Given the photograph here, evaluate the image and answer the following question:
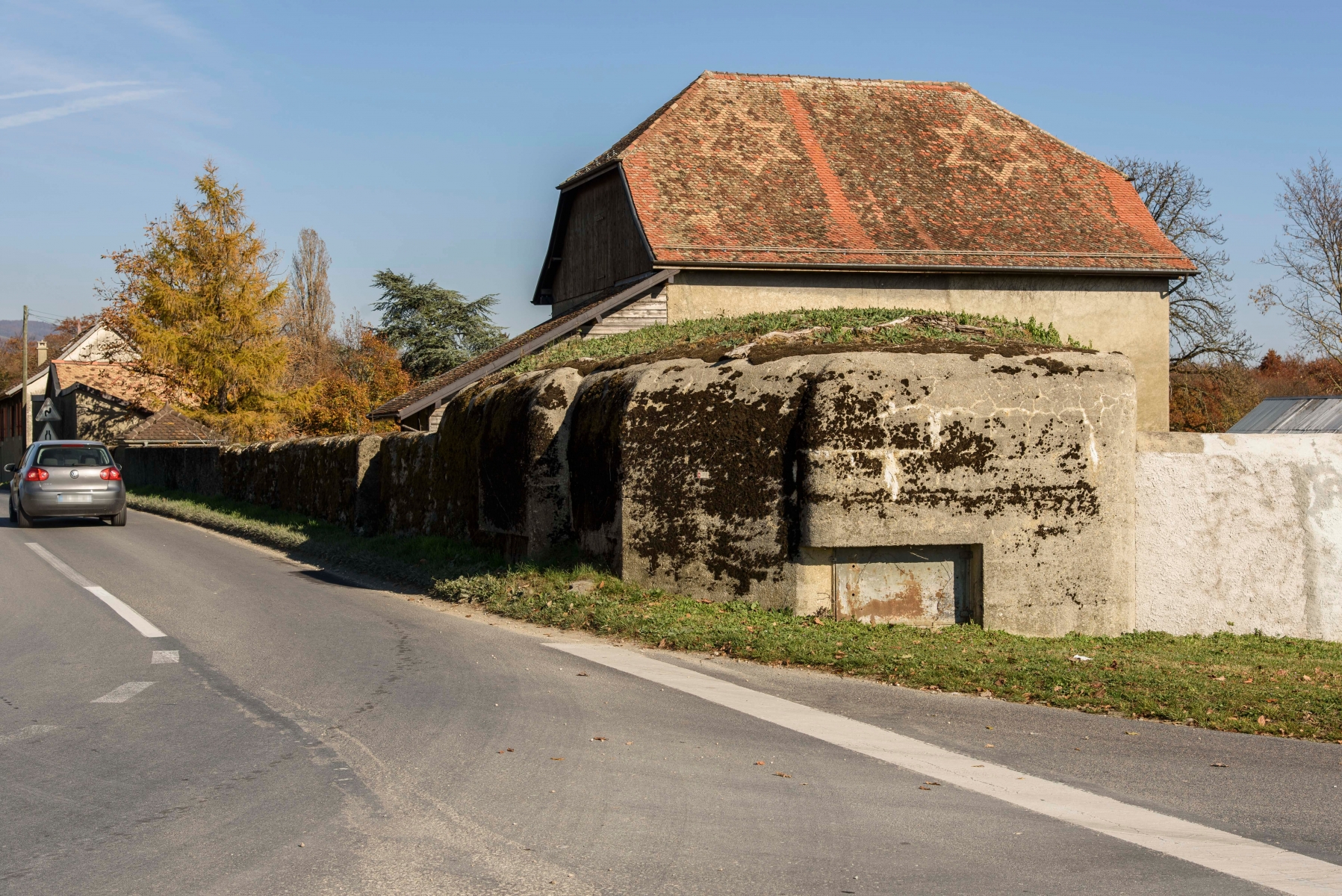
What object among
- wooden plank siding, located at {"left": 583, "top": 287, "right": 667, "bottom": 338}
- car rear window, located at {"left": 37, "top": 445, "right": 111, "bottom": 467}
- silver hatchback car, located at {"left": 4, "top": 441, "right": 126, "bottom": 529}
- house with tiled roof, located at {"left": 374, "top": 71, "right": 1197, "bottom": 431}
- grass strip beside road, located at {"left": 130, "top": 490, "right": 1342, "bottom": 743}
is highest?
house with tiled roof, located at {"left": 374, "top": 71, "right": 1197, "bottom": 431}

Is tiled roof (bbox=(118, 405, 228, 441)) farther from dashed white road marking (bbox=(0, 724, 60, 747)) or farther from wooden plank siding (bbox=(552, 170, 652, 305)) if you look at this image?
dashed white road marking (bbox=(0, 724, 60, 747))

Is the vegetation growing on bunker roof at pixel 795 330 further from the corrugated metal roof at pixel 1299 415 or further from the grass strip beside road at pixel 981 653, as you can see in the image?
the corrugated metal roof at pixel 1299 415

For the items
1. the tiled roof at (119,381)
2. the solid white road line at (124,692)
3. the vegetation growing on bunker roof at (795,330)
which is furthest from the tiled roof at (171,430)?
the solid white road line at (124,692)

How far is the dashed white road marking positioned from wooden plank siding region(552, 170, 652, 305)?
69.5 ft

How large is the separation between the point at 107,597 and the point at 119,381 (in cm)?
4902

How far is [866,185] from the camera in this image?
96.8ft

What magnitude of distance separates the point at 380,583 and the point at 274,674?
20.6 feet

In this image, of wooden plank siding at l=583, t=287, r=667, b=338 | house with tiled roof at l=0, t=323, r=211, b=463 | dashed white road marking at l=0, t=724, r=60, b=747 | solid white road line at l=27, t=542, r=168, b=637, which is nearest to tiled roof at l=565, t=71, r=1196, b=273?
wooden plank siding at l=583, t=287, r=667, b=338

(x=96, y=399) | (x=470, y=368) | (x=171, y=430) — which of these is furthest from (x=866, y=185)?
(x=96, y=399)

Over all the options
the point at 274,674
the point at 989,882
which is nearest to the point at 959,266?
the point at 274,674

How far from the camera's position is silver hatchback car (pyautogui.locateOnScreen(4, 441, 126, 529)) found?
867 inches

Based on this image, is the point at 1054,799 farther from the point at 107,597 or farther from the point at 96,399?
the point at 96,399

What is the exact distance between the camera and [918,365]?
1021cm

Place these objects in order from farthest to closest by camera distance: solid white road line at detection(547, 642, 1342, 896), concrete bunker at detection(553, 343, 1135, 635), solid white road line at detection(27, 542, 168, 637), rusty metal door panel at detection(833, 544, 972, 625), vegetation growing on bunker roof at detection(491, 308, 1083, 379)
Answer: vegetation growing on bunker roof at detection(491, 308, 1083, 379), solid white road line at detection(27, 542, 168, 637), rusty metal door panel at detection(833, 544, 972, 625), concrete bunker at detection(553, 343, 1135, 635), solid white road line at detection(547, 642, 1342, 896)
